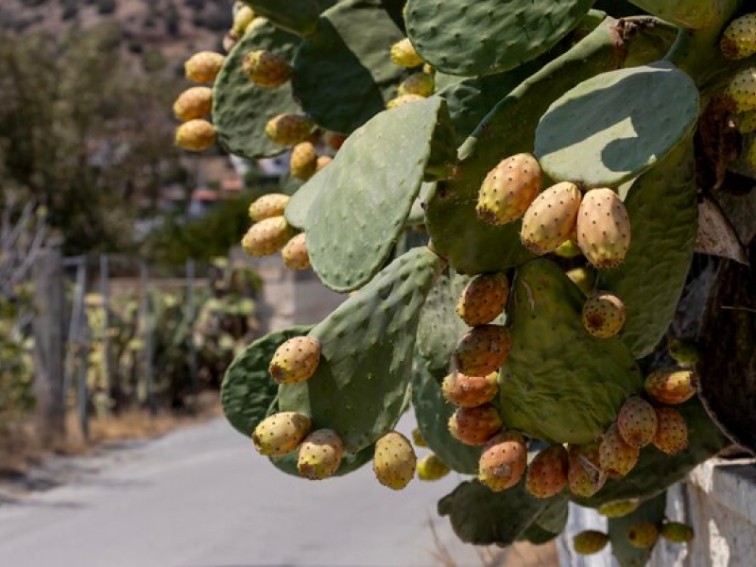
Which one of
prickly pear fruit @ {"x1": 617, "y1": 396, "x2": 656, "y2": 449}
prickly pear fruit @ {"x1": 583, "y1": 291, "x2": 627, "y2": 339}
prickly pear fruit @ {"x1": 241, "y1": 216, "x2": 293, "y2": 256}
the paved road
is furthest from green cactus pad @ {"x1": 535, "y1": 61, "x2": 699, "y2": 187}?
the paved road

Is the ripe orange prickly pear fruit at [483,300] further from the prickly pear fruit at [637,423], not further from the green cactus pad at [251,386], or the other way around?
the green cactus pad at [251,386]

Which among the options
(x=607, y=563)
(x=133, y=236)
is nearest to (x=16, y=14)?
(x=133, y=236)

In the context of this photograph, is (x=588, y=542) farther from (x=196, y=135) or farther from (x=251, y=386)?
(x=196, y=135)

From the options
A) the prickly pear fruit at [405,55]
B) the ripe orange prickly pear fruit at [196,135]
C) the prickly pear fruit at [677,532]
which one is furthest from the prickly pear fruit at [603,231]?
the prickly pear fruit at [677,532]

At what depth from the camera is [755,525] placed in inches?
86.7

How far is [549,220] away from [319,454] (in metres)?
0.51

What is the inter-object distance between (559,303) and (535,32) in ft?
1.13

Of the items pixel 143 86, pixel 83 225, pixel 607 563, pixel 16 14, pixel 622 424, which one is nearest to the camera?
pixel 622 424

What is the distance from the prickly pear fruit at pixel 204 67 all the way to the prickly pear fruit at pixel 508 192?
4.27ft

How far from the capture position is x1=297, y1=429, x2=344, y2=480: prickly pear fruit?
1.62 meters

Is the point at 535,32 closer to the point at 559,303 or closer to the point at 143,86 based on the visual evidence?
the point at 559,303

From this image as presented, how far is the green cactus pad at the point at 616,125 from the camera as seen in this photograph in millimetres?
1399

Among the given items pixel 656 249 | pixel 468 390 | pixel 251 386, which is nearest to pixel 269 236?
pixel 251 386

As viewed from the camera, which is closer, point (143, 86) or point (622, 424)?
point (622, 424)
